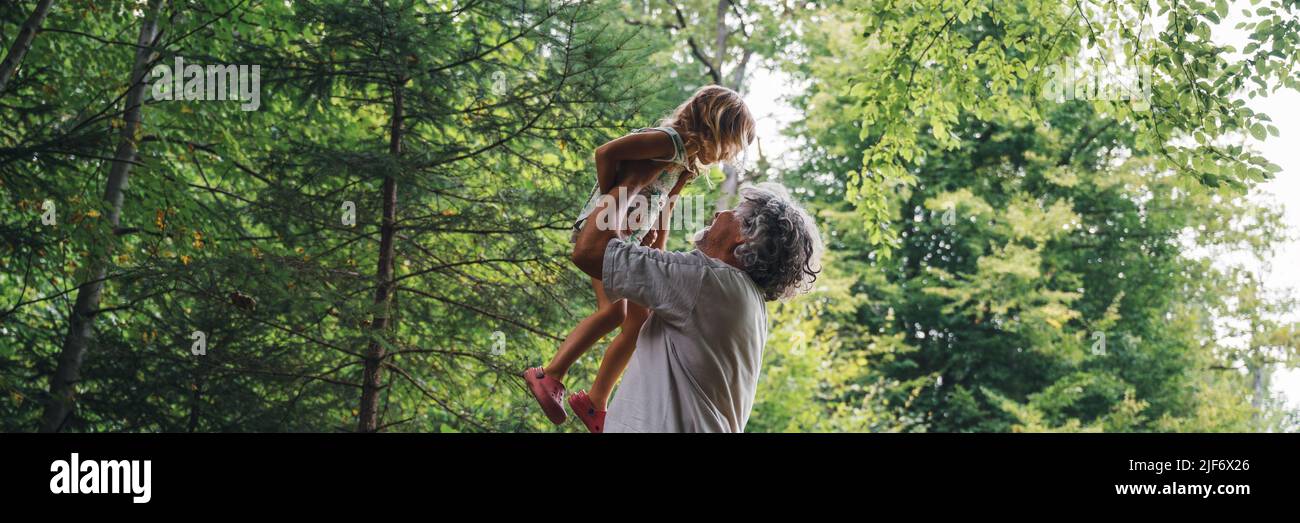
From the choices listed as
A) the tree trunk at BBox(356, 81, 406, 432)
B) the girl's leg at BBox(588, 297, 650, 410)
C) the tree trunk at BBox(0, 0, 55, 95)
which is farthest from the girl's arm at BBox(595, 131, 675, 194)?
the tree trunk at BBox(0, 0, 55, 95)

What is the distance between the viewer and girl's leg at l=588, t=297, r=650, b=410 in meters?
2.96

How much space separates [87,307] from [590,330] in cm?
521

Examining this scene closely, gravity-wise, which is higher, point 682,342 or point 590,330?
point 590,330

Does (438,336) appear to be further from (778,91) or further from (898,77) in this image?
(778,91)

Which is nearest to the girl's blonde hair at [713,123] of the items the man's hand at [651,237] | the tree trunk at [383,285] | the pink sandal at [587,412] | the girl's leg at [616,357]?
the man's hand at [651,237]

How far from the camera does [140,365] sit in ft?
21.4

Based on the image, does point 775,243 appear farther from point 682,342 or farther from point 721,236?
point 682,342

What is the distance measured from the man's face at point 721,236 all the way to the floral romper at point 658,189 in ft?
0.65

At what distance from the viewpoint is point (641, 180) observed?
274cm
